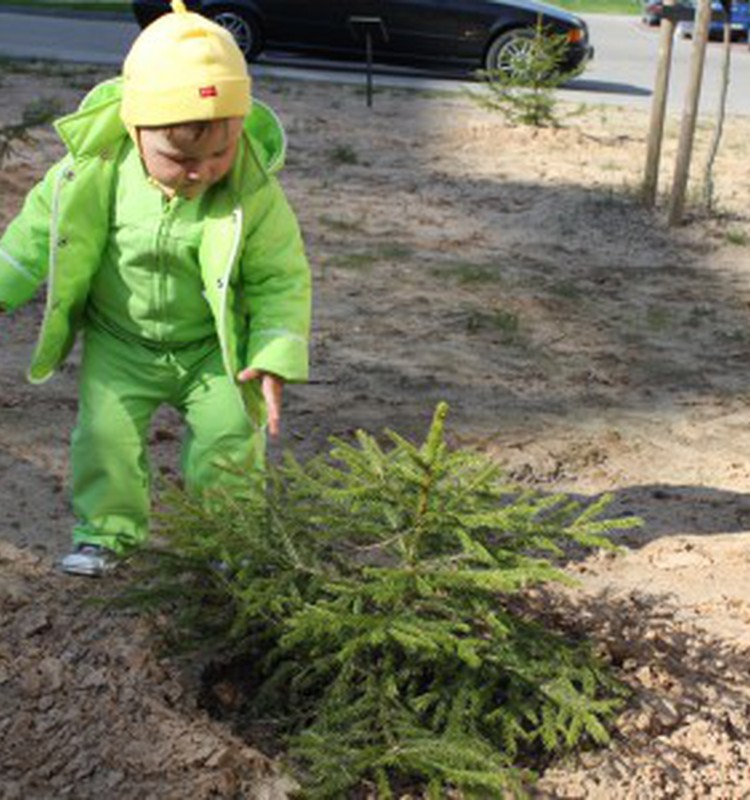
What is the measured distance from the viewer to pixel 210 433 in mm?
3791

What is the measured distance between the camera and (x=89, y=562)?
3.82m

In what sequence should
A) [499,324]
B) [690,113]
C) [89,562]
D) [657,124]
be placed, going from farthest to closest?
[657,124], [690,113], [499,324], [89,562]

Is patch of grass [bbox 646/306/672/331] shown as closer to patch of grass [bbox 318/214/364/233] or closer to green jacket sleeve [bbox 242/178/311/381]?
patch of grass [bbox 318/214/364/233]

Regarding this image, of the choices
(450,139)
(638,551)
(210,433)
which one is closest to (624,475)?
(638,551)

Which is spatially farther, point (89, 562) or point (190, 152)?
point (89, 562)

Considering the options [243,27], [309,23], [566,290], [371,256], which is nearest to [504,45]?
[309,23]

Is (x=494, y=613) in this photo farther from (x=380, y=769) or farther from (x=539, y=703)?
(x=380, y=769)

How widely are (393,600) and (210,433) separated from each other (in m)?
0.87

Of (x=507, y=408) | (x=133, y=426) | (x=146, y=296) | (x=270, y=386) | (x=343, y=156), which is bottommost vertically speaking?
(x=343, y=156)

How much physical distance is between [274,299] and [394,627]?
0.98 metres

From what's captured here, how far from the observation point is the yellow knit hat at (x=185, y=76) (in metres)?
3.34

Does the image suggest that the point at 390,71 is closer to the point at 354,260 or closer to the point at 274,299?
the point at 354,260

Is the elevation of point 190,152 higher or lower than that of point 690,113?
higher

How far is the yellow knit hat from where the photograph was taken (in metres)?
3.34
